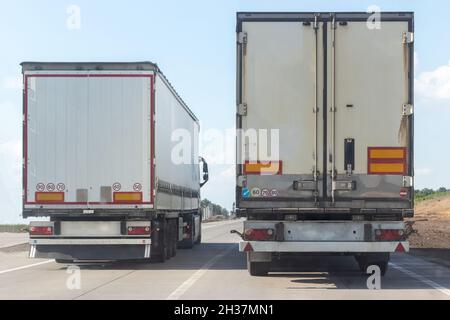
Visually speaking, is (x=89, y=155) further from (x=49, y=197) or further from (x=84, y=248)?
(x=84, y=248)

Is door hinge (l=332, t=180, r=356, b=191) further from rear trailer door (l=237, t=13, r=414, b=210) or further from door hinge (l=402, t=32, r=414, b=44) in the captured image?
door hinge (l=402, t=32, r=414, b=44)

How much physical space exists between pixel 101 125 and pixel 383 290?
7008 millimetres

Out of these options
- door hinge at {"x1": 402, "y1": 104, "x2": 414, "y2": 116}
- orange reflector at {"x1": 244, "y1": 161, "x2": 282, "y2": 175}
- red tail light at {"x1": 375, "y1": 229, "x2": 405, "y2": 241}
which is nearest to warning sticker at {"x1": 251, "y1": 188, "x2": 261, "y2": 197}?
orange reflector at {"x1": 244, "y1": 161, "x2": 282, "y2": 175}

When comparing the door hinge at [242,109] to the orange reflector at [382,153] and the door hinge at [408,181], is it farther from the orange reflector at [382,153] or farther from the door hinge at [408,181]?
the door hinge at [408,181]

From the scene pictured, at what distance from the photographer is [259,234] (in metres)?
14.6

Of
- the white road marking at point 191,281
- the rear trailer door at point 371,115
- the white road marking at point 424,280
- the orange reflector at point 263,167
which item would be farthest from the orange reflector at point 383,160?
the white road marking at point 191,281

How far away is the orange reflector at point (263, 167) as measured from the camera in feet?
46.9

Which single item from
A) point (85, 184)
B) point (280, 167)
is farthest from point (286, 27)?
point (85, 184)

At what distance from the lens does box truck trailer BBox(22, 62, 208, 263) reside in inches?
692

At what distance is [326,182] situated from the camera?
14.4 meters

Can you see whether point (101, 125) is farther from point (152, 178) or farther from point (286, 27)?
point (286, 27)

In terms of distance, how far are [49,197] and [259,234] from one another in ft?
17.4
